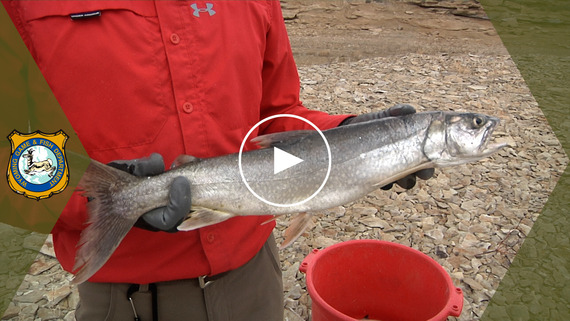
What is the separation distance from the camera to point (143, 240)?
2.19 m

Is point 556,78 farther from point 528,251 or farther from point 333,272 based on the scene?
point 333,272

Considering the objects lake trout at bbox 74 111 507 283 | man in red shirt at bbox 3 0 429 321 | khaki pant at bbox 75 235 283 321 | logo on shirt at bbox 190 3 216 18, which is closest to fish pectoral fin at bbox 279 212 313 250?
lake trout at bbox 74 111 507 283

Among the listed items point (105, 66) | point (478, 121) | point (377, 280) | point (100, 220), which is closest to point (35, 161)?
point (100, 220)

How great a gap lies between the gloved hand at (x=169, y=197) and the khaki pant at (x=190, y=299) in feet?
1.29

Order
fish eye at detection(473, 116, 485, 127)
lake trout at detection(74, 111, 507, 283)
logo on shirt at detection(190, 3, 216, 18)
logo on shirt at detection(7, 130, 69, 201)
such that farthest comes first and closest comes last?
fish eye at detection(473, 116, 485, 127) → lake trout at detection(74, 111, 507, 283) → logo on shirt at detection(190, 3, 216, 18) → logo on shirt at detection(7, 130, 69, 201)

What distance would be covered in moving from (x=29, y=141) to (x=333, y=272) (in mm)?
2119

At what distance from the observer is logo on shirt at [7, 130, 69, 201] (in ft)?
6.15

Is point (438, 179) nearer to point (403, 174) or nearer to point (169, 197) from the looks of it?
point (403, 174)

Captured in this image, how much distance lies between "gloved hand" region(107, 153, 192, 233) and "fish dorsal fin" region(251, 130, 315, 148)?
40 cm

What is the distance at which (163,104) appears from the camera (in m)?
2.07

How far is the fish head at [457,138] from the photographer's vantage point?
2305 millimetres

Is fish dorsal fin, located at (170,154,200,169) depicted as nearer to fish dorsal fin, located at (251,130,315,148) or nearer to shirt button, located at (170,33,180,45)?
fish dorsal fin, located at (251,130,315,148)

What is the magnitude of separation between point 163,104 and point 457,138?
4.40ft
